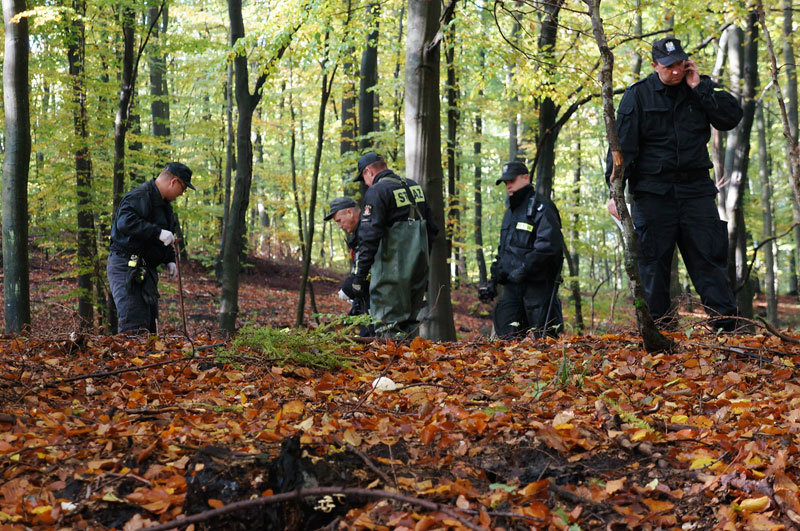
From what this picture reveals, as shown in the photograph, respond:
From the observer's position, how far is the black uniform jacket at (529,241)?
5.91 m

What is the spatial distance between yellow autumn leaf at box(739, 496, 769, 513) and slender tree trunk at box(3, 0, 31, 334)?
6675 millimetres

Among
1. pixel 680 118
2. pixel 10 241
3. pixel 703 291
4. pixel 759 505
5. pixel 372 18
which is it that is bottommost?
pixel 759 505

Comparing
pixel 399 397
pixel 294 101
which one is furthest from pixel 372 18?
pixel 294 101

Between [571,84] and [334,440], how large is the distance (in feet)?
25.3

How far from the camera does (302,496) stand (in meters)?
2.07

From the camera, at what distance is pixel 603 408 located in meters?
3.09

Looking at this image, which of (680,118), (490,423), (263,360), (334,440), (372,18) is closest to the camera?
(334,440)

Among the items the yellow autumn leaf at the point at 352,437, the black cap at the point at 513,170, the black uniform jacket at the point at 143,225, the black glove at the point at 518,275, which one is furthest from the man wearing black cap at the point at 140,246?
the yellow autumn leaf at the point at 352,437

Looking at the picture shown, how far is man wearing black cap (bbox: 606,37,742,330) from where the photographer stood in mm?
4809

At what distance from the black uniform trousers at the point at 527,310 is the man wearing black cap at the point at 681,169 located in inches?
52.6

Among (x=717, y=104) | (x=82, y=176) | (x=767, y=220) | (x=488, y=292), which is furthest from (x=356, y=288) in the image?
(x=767, y=220)

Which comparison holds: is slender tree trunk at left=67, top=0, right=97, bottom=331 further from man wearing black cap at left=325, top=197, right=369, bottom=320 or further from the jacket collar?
the jacket collar

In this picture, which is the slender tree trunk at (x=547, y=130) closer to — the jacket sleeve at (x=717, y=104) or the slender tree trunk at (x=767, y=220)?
the jacket sleeve at (x=717, y=104)

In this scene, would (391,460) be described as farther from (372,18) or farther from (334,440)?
(372,18)
